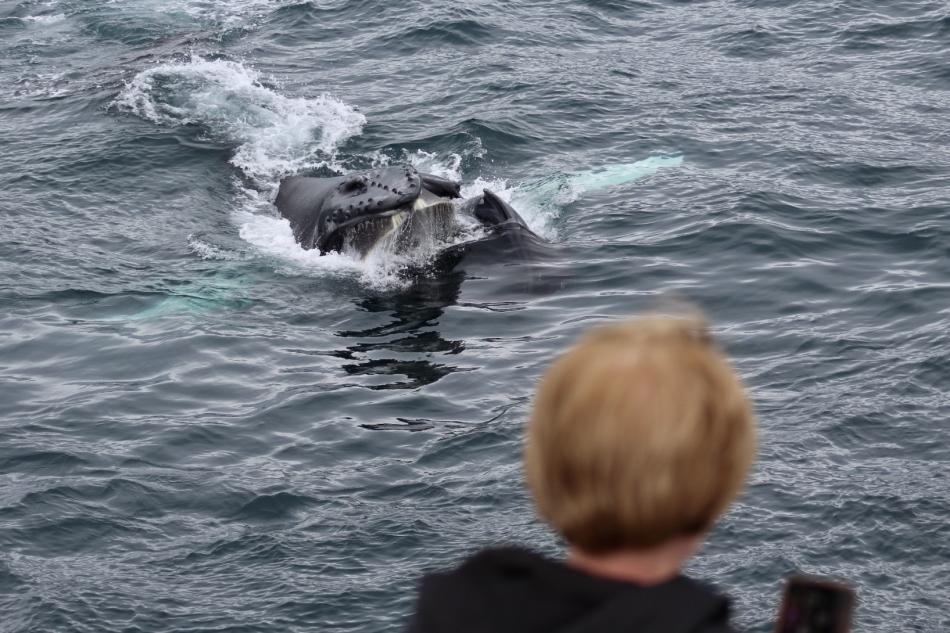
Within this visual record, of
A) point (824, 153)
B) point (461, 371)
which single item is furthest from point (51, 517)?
point (824, 153)

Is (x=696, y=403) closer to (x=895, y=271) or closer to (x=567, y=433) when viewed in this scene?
(x=567, y=433)

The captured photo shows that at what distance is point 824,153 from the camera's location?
14.9m

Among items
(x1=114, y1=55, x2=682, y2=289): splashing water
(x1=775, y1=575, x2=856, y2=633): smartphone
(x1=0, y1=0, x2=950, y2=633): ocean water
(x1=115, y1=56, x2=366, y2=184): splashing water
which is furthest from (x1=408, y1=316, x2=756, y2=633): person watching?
(x1=115, y1=56, x2=366, y2=184): splashing water

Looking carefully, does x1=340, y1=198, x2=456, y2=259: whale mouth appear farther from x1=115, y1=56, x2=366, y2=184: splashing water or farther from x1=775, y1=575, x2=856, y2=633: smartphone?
x1=775, y1=575, x2=856, y2=633: smartphone

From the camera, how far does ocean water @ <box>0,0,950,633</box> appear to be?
7.49 metres

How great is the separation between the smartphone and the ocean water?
14.4ft

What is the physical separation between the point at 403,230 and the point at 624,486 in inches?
A: 401

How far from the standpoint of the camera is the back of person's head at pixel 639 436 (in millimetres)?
2045

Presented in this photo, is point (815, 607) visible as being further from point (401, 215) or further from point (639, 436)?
point (401, 215)

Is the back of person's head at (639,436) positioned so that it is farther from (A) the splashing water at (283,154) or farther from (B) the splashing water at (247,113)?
(B) the splashing water at (247,113)

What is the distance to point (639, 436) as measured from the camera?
2.04 meters

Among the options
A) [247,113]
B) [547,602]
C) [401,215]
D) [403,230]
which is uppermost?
[547,602]

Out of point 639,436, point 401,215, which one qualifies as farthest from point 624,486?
point 401,215

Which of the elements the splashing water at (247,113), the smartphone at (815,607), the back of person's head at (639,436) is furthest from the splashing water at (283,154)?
the back of person's head at (639,436)
